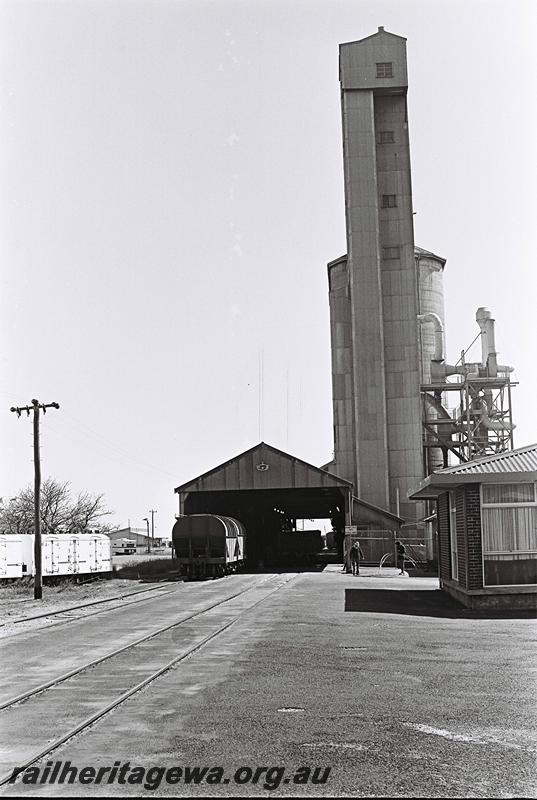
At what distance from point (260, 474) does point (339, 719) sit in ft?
136

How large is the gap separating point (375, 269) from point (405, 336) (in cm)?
461

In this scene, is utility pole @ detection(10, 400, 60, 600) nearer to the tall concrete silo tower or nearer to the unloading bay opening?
the unloading bay opening

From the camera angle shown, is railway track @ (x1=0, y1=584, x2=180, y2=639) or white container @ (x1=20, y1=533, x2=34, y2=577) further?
white container @ (x1=20, y1=533, x2=34, y2=577)

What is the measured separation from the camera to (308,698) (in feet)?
36.7

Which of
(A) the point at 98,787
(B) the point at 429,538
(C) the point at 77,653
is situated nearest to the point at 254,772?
(A) the point at 98,787

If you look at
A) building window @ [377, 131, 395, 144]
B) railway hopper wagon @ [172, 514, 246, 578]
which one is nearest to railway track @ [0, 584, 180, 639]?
railway hopper wagon @ [172, 514, 246, 578]

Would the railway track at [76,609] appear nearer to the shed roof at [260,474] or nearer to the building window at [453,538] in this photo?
the building window at [453,538]

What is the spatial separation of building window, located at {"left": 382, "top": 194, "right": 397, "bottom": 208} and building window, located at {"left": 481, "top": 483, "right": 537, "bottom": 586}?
3906 centimetres

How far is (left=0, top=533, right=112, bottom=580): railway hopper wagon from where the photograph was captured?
43062mm

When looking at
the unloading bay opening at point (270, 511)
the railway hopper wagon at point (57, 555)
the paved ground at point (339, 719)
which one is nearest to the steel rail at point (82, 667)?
the paved ground at point (339, 719)

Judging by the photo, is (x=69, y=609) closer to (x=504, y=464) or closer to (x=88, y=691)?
(x=504, y=464)

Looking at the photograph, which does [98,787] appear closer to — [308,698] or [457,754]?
[457,754]

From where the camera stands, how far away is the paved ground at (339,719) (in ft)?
24.8

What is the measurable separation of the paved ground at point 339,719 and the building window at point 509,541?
4262 millimetres
